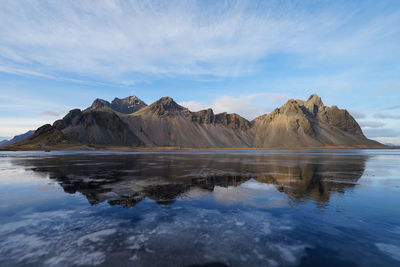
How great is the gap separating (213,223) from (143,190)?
7.36m

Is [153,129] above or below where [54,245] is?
above

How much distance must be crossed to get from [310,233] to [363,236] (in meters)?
1.77

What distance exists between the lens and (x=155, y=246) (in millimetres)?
6473

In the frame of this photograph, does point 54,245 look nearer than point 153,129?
Yes

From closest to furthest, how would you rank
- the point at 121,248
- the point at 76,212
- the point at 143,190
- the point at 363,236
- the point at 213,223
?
the point at 121,248
the point at 363,236
the point at 213,223
the point at 76,212
the point at 143,190

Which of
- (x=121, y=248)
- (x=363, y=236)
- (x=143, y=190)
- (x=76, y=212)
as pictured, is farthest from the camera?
(x=143, y=190)

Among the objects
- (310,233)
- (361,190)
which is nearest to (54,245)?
(310,233)

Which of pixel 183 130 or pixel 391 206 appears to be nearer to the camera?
pixel 391 206

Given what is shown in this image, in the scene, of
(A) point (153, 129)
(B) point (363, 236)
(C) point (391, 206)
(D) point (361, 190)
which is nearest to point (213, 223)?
(B) point (363, 236)

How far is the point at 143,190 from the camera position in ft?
46.8

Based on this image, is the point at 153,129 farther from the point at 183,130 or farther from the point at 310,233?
the point at 310,233

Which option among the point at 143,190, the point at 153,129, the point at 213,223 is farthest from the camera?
the point at 153,129

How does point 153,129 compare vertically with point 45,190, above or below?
above

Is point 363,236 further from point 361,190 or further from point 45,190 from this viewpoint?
point 45,190
